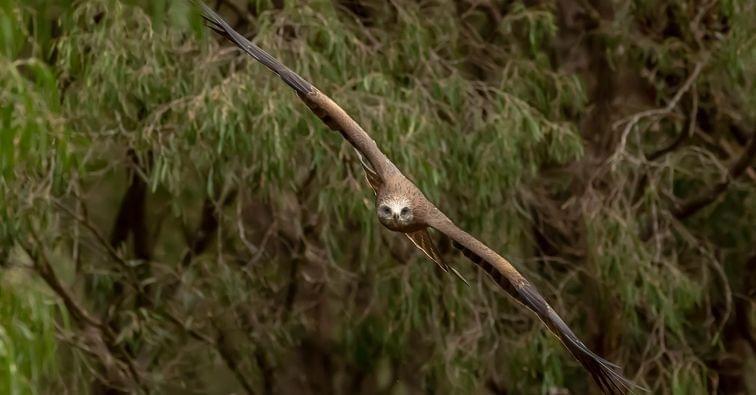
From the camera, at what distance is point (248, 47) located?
3.80m

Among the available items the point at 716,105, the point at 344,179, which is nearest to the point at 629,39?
the point at 716,105

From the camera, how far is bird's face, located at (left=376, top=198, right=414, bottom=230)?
417cm

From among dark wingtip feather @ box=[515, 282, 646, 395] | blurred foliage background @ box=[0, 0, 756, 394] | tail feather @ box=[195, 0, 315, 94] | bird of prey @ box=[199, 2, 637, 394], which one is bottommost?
blurred foliage background @ box=[0, 0, 756, 394]

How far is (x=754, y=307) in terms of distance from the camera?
7441 millimetres

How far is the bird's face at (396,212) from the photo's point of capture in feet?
13.7

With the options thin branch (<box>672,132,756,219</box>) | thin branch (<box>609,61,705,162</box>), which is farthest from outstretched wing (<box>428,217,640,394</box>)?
thin branch (<box>672,132,756,219</box>)

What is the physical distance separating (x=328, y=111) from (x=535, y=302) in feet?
2.38

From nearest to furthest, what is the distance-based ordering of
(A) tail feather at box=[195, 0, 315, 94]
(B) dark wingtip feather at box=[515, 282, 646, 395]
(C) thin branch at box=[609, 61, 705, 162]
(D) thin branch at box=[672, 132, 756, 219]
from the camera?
(A) tail feather at box=[195, 0, 315, 94]
(B) dark wingtip feather at box=[515, 282, 646, 395]
(C) thin branch at box=[609, 61, 705, 162]
(D) thin branch at box=[672, 132, 756, 219]

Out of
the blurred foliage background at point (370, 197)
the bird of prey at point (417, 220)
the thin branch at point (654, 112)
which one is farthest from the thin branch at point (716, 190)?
the bird of prey at point (417, 220)

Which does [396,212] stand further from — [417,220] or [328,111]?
[328,111]

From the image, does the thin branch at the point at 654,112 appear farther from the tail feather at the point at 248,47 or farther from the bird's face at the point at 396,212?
the tail feather at the point at 248,47

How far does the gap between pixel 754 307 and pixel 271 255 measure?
2.25 m

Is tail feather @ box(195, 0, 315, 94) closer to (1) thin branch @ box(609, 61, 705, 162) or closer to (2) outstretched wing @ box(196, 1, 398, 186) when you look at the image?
(2) outstretched wing @ box(196, 1, 398, 186)

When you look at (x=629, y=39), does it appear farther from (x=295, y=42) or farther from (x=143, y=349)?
(x=143, y=349)
